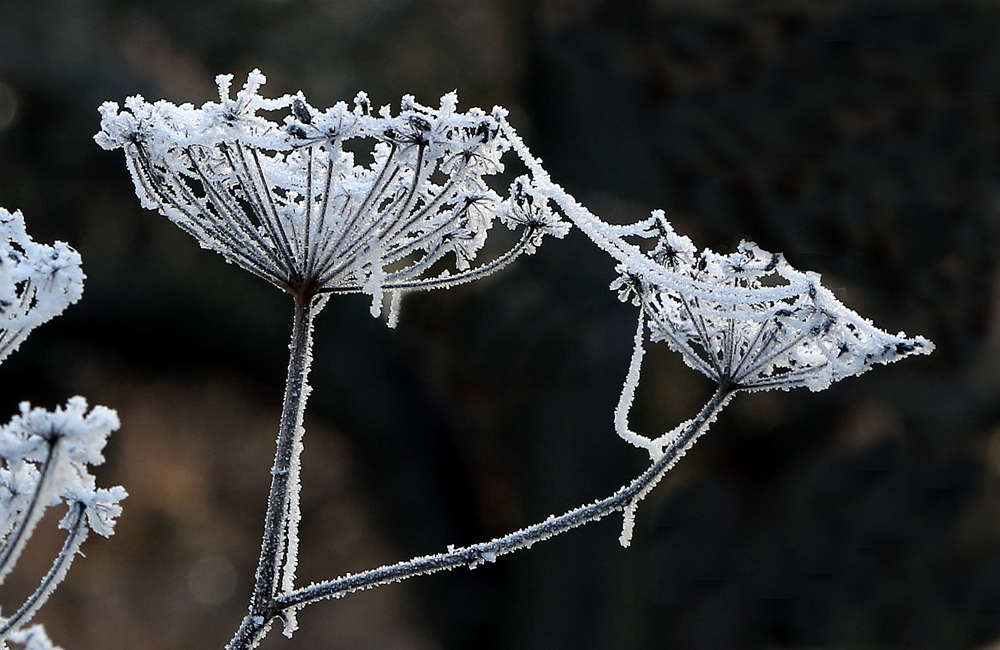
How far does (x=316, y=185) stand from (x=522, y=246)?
0.27 metres

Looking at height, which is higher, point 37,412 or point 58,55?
point 58,55

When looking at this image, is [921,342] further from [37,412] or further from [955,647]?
[955,647]

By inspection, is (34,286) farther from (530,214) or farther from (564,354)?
(564,354)

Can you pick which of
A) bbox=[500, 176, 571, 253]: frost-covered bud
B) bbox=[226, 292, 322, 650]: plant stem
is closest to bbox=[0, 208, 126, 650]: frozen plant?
bbox=[226, 292, 322, 650]: plant stem

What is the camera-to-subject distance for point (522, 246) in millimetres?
1127

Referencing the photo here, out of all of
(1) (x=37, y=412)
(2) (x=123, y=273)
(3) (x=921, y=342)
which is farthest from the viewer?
(2) (x=123, y=273)

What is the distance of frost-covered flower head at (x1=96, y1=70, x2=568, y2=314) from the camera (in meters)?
0.98

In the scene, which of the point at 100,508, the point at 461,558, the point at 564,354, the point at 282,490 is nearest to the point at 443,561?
the point at 461,558

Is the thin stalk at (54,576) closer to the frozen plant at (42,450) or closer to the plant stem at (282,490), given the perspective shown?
the frozen plant at (42,450)

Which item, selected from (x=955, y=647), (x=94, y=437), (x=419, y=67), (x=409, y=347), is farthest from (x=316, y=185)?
(x=419, y=67)

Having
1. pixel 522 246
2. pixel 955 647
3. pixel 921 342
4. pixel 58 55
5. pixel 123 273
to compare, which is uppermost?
pixel 58 55

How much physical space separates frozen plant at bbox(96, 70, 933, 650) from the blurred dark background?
4.92 meters

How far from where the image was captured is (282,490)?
0.98m

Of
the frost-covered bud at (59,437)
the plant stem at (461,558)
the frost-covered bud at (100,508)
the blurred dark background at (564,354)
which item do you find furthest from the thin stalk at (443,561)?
the blurred dark background at (564,354)
